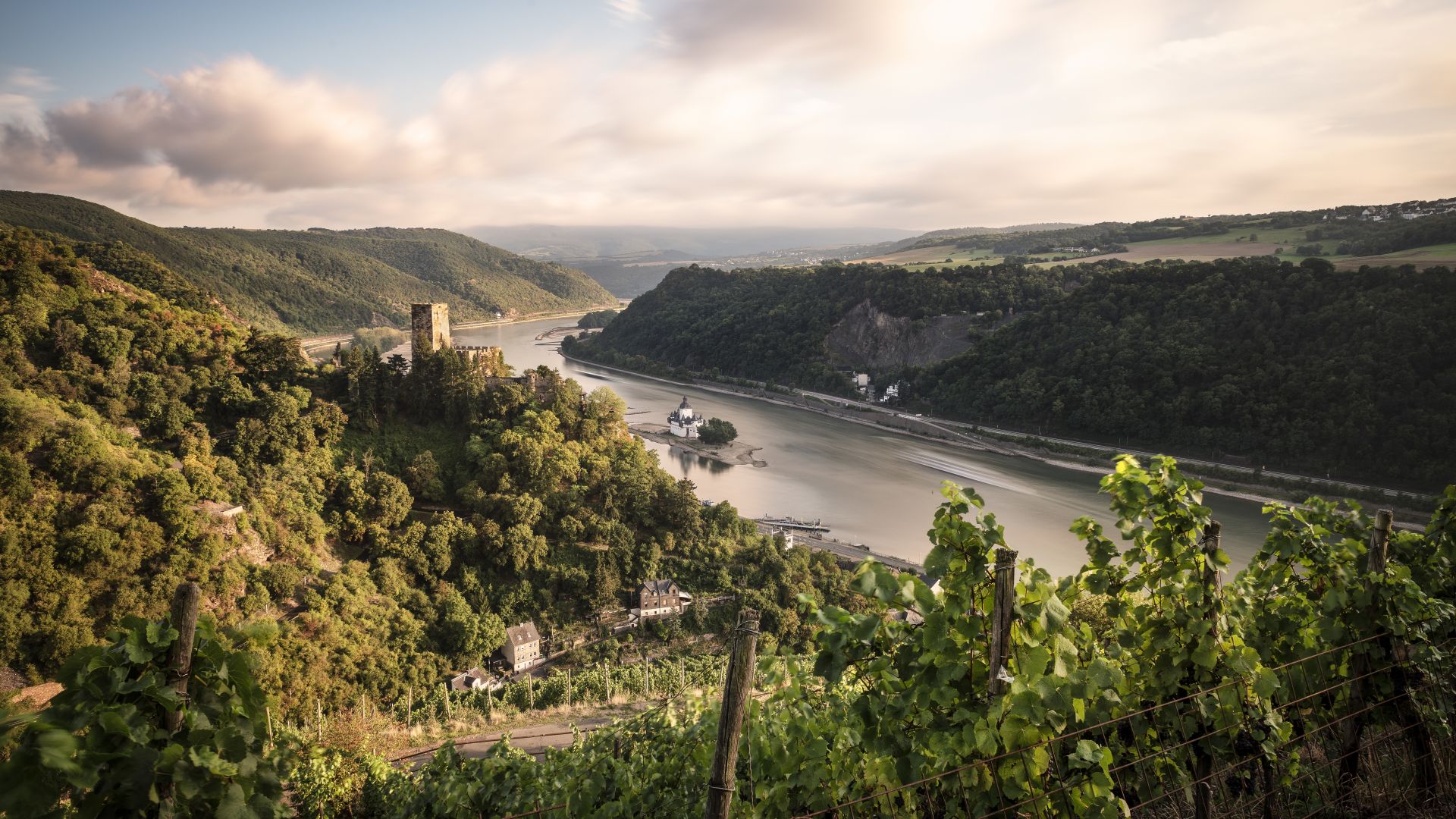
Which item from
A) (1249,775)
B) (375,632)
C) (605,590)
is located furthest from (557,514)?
(1249,775)

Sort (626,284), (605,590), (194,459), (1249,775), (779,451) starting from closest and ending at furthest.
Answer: (1249,775)
(194,459)
(605,590)
(779,451)
(626,284)

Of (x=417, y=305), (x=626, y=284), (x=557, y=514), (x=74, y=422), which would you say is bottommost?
(x=557, y=514)

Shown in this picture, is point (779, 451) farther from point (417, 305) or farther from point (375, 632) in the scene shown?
point (375, 632)

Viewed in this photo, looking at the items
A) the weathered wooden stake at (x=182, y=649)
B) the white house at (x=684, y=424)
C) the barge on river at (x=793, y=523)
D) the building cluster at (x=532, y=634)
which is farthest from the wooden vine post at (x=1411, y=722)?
the white house at (x=684, y=424)

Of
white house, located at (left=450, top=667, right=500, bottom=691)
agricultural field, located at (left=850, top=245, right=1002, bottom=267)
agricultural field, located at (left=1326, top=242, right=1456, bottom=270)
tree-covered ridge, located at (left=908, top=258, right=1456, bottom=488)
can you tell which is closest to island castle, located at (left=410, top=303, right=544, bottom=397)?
white house, located at (left=450, top=667, right=500, bottom=691)

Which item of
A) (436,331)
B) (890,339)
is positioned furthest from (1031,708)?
(890,339)

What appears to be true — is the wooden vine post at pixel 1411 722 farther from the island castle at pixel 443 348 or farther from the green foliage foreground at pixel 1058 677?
the island castle at pixel 443 348

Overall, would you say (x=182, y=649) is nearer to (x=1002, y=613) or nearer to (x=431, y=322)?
(x=1002, y=613)
